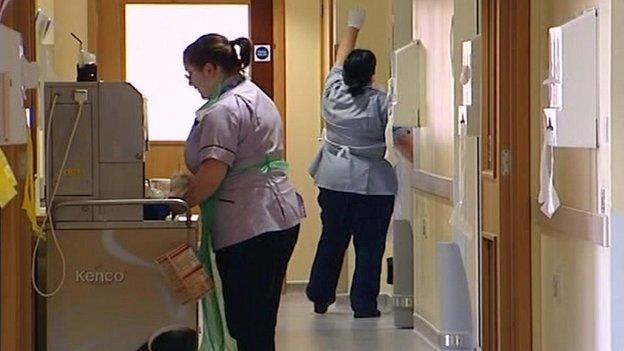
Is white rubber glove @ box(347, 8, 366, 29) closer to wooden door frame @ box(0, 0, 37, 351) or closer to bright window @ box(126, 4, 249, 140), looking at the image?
bright window @ box(126, 4, 249, 140)

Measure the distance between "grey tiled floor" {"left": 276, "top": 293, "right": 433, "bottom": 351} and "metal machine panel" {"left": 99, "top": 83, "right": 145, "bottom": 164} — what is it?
1.92 meters

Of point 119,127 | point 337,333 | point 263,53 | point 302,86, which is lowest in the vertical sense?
point 337,333

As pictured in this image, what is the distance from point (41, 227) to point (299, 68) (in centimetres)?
374

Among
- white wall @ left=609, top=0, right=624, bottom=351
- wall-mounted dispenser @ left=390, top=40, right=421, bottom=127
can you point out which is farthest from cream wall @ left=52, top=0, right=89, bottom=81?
white wall @ left=609, top=0, right=624, bottom=351

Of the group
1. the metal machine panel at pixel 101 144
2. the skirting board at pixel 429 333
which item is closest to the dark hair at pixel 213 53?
the metal machine panel at pixel 101 144

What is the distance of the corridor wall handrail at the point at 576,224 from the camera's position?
9.96 ft

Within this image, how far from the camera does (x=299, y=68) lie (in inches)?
275

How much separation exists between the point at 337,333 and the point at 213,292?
6.77 feet

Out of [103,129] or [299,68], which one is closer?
[103,129]

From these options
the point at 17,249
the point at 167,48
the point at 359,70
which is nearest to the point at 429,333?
the point at 359,70

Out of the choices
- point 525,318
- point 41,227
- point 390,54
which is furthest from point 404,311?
point 41,227

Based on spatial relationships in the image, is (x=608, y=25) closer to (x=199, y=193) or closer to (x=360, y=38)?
(x=199, y=193)

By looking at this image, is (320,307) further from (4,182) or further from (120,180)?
(4,182)

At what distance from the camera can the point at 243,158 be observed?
11.8 feet
